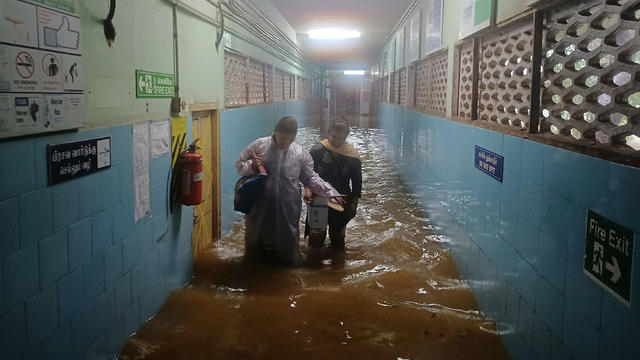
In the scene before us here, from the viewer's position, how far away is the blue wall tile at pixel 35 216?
7.67ft

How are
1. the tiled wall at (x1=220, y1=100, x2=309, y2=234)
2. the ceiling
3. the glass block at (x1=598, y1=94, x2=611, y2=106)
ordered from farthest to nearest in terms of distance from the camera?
the ceiling
the tiled wall at (x1=220, y1=100, x2=309, y2=234)
the glass block at (x1=598, y1=94, x2=611, y2=106)

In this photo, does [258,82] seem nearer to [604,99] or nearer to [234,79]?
[234,79]

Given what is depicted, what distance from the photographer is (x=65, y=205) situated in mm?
2689

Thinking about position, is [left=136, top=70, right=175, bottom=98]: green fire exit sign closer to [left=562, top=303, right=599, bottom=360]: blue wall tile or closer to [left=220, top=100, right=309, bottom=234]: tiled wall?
[left=220, top=100, right=309, bottom=234]: tiled wall

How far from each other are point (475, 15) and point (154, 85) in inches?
124

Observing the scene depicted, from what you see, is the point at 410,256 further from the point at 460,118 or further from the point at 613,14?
the point at 613,14

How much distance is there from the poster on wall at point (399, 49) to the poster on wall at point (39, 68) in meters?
10.3

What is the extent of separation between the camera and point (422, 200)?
27.0ft

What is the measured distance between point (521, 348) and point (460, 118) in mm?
3097

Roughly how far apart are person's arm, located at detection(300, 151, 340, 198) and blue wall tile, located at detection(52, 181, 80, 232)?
285 centimetres

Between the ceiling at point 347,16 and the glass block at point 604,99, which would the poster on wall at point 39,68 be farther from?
the ceiling at point 347,16

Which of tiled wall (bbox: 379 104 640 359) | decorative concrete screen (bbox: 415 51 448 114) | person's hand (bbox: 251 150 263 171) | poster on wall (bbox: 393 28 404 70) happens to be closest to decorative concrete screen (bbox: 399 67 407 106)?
poster on wall (bbox: 393 28 404 70)

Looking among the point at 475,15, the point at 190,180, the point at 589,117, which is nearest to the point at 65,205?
the point at 190,180

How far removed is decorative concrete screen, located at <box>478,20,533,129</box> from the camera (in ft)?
12.7
